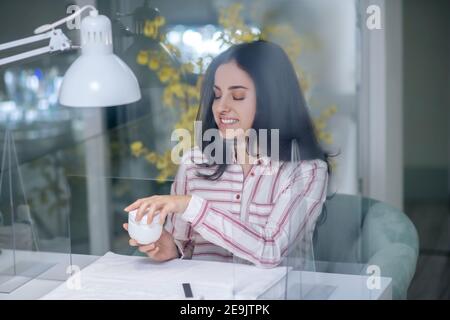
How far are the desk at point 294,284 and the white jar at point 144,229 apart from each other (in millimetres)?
145

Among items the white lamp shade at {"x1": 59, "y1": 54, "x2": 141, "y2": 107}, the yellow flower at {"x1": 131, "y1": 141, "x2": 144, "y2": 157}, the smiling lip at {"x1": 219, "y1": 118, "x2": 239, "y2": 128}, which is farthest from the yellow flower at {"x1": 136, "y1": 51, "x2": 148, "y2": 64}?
the white lamp shade at {"x1": 59, "y1": 54, "x2": 141, "y2": 107}

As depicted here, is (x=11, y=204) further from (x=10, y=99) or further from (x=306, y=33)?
(x=10, y=99)

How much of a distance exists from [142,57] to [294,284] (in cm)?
105

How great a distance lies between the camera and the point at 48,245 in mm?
1534

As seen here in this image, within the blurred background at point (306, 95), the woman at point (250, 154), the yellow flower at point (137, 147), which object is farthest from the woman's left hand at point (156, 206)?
the yellow flower at point (137, 147)

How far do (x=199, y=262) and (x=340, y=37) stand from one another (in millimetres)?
711

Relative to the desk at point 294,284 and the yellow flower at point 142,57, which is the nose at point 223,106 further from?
the yellow flower at point 142,57

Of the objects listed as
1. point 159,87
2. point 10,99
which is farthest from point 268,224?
point 10,99

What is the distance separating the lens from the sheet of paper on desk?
1210 mm

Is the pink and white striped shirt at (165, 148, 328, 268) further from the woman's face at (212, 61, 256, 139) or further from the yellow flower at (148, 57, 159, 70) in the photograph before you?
the yellow flower at (148, 57, 159, 70)

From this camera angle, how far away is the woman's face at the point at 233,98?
1582mm

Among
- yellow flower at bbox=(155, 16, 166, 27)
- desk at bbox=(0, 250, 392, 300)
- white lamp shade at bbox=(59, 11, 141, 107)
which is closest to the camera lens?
desk at bbox=(0, 250, 392, 300)

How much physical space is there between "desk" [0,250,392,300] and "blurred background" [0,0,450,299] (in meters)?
0.06

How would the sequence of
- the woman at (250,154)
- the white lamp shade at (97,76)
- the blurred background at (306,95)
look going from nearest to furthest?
the white lamp shade at (97,76)
the woman at (250,154)
the blurred background at (306,95)
